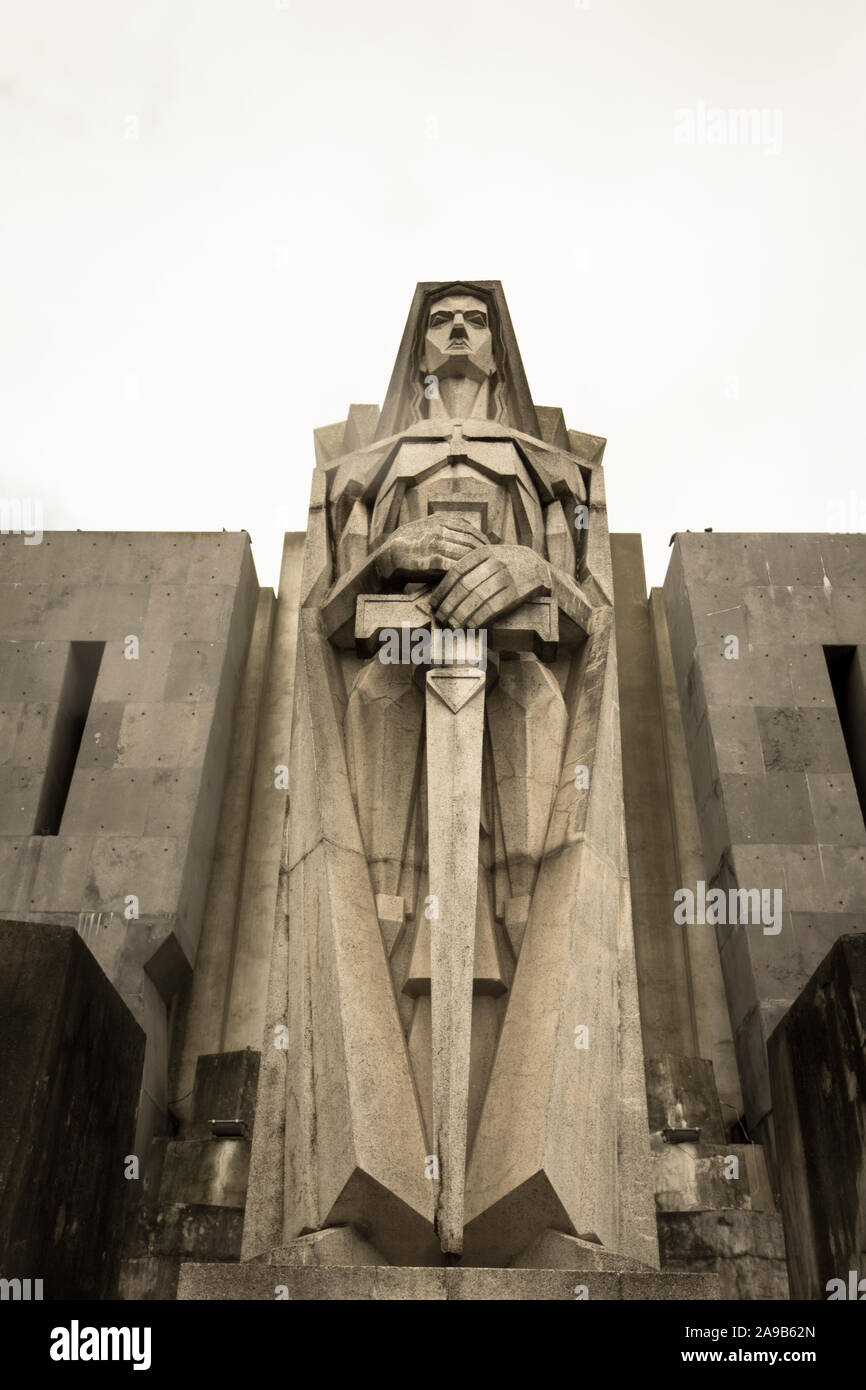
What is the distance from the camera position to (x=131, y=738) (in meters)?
12.8

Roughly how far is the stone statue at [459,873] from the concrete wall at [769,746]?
3.14 meters

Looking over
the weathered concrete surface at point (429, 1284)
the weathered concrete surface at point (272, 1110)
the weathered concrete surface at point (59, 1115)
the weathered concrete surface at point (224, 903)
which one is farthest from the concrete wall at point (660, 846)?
the weathered concrete surface at point (429, 1284)

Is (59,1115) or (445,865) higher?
(445,865)

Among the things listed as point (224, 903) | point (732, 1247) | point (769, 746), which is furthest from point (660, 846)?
point (732, 1247)

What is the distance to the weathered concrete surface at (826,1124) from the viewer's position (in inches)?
308

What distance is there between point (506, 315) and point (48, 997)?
6989 mm

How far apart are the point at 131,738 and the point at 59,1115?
5.73 m

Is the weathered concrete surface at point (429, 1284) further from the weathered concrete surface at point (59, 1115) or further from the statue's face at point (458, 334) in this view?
the statue's face at point (458, 334)

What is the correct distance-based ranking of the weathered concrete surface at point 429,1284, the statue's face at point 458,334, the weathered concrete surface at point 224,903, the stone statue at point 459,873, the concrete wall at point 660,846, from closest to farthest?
the weathered concrete surface at point 429,1284, the stone statue at point 459,873, the statue's face at point 458,334, the concrete wall at point 660,846, the weathered concrete surface at point 224,903

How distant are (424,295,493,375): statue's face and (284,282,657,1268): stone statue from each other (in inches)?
42.3

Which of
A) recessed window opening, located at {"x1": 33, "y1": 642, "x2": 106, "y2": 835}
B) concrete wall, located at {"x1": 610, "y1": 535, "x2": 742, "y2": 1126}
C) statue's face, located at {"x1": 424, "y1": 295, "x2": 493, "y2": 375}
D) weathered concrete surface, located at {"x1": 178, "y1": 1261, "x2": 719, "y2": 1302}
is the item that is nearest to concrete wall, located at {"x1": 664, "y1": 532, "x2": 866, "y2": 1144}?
concrete wall, located at {"x1": 610, "y1": 535, "x2": 742, "y2": 1126}

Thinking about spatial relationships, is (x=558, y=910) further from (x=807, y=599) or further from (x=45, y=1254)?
(x=807, y=599)

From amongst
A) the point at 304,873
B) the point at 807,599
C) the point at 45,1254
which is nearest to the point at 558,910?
the point at 304,873

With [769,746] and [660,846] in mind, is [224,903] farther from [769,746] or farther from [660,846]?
[769,746]
